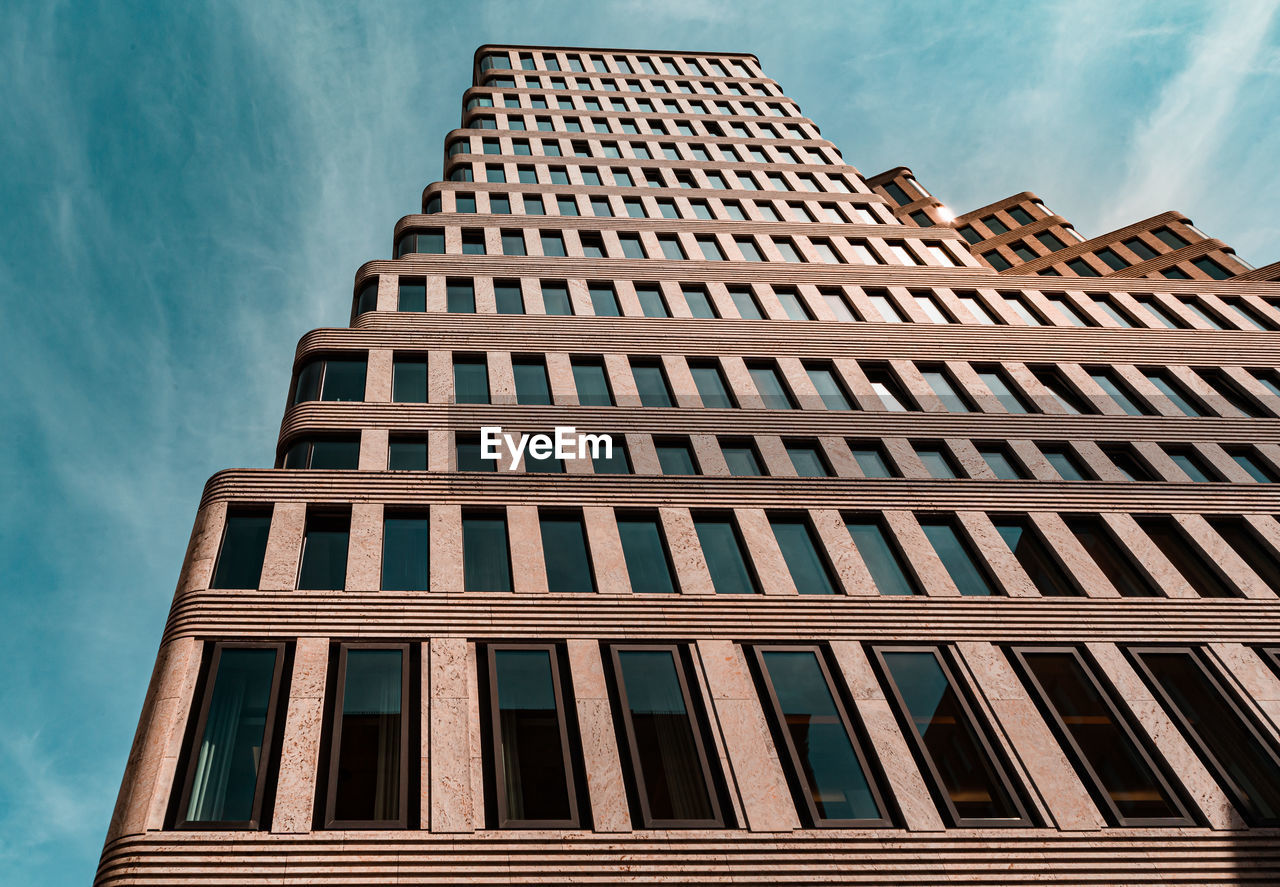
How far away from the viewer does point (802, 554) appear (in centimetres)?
1995

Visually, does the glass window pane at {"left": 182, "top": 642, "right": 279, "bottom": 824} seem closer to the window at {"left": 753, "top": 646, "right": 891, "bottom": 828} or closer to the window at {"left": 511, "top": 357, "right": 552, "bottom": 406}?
the window at {"left": 753, "top": 646, "right": 891, "bottom": 828}

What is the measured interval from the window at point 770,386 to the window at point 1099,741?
10018 millimetres

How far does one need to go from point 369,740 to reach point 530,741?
2622 mm

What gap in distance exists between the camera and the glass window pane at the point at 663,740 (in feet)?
47.1

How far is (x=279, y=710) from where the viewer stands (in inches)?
587

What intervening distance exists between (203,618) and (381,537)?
372 cm

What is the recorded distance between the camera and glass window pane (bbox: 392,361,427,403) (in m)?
23.8

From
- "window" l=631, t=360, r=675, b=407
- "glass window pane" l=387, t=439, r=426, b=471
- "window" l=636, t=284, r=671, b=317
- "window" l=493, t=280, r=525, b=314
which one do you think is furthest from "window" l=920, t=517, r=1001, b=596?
"window" l=493, t=280, r=525, b=314

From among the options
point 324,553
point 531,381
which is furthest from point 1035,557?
point 324,553

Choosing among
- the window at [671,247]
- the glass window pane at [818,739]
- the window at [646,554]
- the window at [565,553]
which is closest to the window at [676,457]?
the window at [646,554]

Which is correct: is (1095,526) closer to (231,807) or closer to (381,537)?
(381,537)

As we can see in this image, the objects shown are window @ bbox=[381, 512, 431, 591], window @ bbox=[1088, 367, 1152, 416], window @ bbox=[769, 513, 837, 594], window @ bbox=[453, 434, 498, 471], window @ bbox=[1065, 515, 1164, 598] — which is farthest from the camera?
window @ bbox=[1088, 367, 1152, 416]

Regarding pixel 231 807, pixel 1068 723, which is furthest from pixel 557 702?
pixel 1068 723

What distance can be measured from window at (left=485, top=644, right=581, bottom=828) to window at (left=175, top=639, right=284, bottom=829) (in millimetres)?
3572
